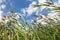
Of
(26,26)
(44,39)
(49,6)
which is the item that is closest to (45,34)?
(44,39)

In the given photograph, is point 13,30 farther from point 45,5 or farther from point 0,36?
point 45,5

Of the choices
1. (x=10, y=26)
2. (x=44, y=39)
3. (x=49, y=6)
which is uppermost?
(x=49, y=6)

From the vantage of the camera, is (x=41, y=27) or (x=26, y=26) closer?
(x=26, y=26)

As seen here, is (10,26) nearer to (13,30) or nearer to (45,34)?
(13,30)

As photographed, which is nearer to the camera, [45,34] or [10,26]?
[45,34]

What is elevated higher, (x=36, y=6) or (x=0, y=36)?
(x=36, y=6)

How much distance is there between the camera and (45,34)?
224 cm

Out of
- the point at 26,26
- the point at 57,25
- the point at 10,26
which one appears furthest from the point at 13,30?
the point at 57,25

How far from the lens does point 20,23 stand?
2291mm

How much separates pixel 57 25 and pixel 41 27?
0.22 m

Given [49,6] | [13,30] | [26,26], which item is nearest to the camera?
[49,6]

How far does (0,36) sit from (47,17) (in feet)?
2.08

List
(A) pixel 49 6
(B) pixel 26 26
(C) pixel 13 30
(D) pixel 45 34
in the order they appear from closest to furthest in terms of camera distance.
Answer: (A) pixel 49 6
(B) pixel 26 26
(D) pixel 45 34
(C) pixel 13 30

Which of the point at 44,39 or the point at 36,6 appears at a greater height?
the point at 36,6
